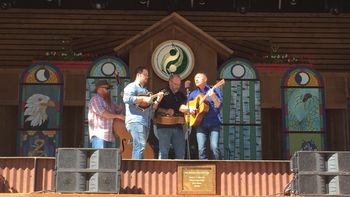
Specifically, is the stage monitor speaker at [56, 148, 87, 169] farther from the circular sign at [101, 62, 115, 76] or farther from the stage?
the circular sign at [101, 62, 115, 76]

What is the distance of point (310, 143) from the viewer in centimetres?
1161

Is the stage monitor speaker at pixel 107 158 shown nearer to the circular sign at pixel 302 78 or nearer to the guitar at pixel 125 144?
the guitar at pixel 125 144

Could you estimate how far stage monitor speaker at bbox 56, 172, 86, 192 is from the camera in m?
8.48

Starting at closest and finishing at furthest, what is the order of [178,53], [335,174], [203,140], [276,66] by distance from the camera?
[335,174], [203,140], [178,53], [276,66]

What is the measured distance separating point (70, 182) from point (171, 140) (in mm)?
1491

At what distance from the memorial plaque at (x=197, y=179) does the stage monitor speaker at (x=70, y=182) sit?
4.01 feet

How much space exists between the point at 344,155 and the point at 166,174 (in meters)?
2.19

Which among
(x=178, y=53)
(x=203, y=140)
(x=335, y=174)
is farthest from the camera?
(x=178, y=53)

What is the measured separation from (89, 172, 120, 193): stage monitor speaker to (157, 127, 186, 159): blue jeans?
915 mm

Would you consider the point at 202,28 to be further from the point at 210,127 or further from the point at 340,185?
the point at 340,185

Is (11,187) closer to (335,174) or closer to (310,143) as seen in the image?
(335,174)

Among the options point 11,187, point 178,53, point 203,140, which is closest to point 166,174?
point 203,140

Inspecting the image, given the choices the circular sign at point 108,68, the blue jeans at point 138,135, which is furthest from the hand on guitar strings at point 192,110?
the circular sign at point 108,68

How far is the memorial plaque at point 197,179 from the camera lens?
890 centimetres
